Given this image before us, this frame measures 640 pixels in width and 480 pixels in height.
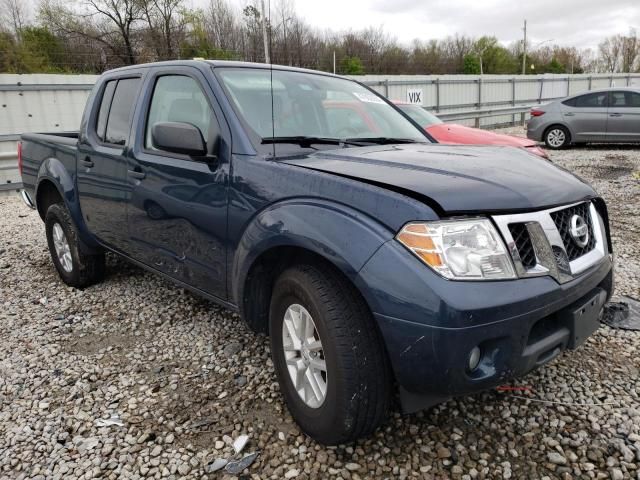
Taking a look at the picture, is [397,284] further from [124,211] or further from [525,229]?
[124,211]

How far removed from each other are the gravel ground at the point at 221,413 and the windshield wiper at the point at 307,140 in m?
1.34

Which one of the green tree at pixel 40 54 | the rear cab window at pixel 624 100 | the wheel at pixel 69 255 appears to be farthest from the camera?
the green tree at pixel 40 54

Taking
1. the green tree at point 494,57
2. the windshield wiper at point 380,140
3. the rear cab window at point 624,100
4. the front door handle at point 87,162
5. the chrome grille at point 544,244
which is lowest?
the chrome grille at point 544,244

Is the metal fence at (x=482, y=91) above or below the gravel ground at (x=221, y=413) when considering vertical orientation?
above

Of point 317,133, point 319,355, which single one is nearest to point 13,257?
point 317,133

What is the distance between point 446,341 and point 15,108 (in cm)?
1092

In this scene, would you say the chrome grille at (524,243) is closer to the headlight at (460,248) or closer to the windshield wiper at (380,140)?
the headlight at (460,248)

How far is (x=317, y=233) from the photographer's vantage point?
2053 mm

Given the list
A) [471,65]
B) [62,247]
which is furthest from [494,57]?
[62,247]

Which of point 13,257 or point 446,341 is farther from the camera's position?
point 13,257

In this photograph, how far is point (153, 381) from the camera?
9.62ft

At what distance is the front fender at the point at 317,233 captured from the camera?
Result: 1.92 m

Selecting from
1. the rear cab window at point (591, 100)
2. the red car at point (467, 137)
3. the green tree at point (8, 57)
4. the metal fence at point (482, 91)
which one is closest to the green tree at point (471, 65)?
the metal fence at point (482, 91)

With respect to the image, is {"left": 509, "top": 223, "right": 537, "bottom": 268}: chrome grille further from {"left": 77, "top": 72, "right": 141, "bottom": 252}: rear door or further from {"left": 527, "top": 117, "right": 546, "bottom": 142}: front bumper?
{"left": 527, "top": 117, "right": 546, "bottom": 142}: front bumper
